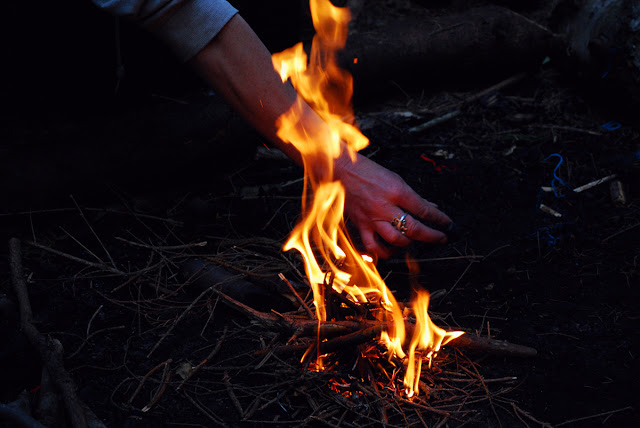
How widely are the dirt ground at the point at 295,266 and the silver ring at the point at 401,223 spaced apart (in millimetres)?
375

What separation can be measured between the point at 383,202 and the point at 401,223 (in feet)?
0.44

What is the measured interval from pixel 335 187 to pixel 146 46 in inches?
78.6

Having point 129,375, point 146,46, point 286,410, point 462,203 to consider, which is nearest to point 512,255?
point 462,203

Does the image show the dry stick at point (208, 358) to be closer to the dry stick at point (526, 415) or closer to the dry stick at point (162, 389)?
the dry stick at point (162, 389)

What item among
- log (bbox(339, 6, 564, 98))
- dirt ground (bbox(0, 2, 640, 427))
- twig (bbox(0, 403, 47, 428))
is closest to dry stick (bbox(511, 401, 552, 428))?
dirt ground (bbox(0, 2, 640, 427))

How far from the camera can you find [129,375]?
2166 millimetres

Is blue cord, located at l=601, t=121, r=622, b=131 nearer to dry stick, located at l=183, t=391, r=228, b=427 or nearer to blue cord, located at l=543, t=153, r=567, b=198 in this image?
blue cord, located at l=543, t=153, r=567, b=198

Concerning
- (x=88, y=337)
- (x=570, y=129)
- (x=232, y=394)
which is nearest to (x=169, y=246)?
(x=88, y=337)

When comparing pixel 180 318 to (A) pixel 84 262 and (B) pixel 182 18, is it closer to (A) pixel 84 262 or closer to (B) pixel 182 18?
(A) pixel 84 262

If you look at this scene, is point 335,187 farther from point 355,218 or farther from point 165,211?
point 165,211

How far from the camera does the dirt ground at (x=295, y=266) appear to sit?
6.63 feet

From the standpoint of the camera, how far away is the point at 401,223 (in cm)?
247

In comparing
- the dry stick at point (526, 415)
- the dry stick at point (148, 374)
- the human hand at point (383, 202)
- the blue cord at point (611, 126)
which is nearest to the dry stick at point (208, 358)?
the dry stick at point (148, 374)

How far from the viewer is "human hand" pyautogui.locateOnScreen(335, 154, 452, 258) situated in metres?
2.47
